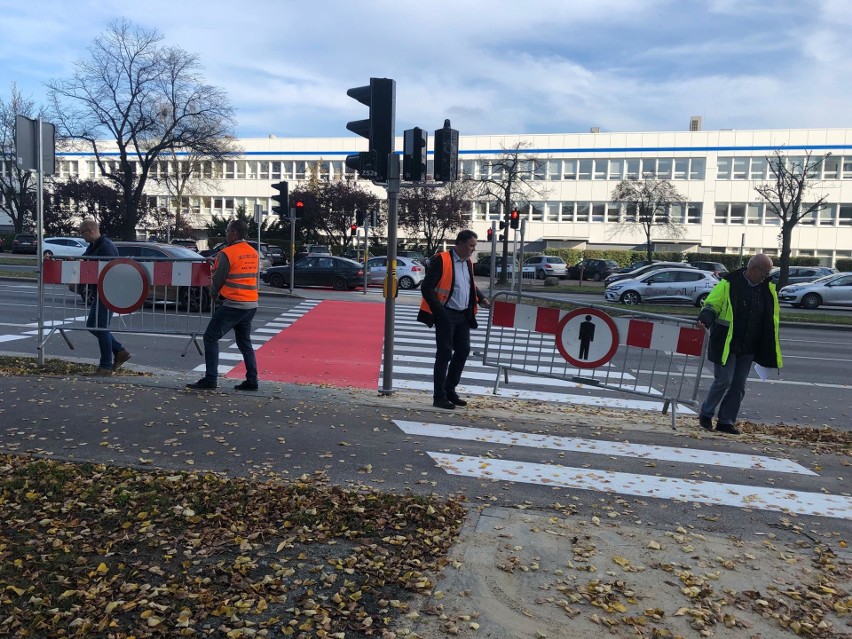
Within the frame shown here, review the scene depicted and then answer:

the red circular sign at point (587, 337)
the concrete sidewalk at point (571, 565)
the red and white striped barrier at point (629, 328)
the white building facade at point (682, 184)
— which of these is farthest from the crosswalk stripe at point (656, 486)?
the white building facade at point (682, 184)

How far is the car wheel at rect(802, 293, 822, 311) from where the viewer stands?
98.0 ft

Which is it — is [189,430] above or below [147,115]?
below

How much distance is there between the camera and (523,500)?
202 inches

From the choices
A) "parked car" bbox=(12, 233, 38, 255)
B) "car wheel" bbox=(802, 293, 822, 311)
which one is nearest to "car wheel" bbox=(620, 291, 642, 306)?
"car wheel" bbox=(802, 293, 822, 311)

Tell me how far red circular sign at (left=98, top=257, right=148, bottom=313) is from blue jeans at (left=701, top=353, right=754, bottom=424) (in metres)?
6.90

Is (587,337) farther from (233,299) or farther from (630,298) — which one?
(630,298)

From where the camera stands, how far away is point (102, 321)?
30.8 feet

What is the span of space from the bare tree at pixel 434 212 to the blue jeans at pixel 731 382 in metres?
45.9

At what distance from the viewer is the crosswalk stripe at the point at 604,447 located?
6448 mm

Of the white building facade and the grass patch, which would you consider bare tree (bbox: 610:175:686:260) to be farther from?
the grass patch

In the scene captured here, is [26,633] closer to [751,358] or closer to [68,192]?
[751,358]

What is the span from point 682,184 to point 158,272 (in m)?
63.2

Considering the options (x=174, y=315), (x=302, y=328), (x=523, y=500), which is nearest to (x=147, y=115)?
(x=302, y=328)

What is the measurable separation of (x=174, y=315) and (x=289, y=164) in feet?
235
